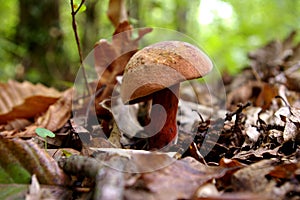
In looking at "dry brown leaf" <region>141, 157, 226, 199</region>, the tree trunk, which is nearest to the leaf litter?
"dry brown leaf" <region>141, 157, 226, 199</region>

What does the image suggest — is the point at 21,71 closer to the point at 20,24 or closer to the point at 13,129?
the point at 20,24

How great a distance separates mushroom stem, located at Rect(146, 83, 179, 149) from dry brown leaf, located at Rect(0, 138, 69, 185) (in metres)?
0.87

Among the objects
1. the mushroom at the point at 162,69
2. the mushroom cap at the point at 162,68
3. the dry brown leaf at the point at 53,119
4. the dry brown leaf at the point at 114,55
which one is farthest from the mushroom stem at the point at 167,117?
the dry brown leaf at the point at 53,119

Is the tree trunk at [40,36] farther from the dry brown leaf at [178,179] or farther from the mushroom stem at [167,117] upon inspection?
the dry brown leaf at [178,179]

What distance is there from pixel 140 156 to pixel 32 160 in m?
0.48

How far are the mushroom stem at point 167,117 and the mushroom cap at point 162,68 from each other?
24 cm

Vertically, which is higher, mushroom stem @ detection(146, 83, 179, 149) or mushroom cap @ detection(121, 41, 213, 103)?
mushroom cap @ detection(121, 41, 213, 103)

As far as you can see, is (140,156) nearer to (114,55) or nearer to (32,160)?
(32,160)

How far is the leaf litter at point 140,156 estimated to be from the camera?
1171 millimetres

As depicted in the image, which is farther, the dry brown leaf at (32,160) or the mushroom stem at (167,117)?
the mushroom stem at (167,117)

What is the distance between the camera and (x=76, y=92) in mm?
2986

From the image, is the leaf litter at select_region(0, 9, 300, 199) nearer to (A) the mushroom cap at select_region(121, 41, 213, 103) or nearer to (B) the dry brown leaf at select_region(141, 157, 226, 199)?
(B) the dry brown leaf at select_region(141, 157, 226, 199)

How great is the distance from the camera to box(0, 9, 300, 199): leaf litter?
117cm

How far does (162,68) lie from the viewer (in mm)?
1785
